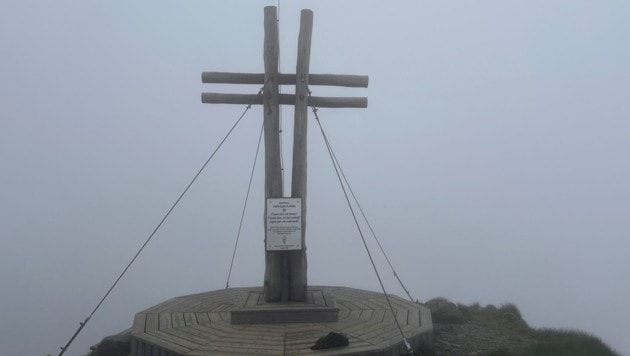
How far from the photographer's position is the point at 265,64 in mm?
10141

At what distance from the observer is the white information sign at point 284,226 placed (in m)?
9.66

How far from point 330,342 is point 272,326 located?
1.58 m

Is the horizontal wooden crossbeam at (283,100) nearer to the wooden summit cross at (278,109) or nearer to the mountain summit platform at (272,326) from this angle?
the wooden summit cross at (278,109)

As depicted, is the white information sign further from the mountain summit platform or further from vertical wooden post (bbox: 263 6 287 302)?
the mountain summit platform

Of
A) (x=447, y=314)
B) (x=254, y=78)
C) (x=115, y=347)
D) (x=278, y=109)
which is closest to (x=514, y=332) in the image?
(x=447, y=314)

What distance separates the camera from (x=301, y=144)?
10.0 metres

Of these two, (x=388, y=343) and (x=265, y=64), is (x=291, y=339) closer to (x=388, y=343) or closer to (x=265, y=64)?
(x=388, y=343)

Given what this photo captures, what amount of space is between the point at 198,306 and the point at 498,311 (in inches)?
188

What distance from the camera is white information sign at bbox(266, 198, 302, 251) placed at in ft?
31.7

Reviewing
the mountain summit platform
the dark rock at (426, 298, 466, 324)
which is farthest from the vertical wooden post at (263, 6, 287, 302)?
the dark rock at (426, 298, 466, 324)

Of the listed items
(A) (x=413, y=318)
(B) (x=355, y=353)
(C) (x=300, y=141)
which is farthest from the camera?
(C) (x=300, y=141)

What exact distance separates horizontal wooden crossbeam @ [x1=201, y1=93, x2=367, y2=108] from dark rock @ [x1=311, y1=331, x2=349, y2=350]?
402 cm

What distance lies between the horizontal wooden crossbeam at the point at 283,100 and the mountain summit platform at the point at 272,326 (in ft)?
9.44

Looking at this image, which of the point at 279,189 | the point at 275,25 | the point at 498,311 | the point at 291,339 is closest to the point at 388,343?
the point at 291,339
